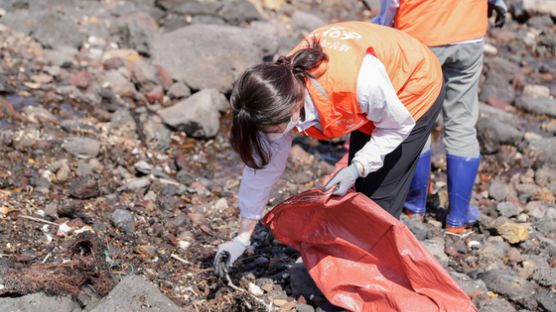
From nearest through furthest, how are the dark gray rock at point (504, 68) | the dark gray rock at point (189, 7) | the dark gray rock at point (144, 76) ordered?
the dark gray rock at point (144, 76) < the dark gray rock at point (504, 68) < the dark gray rock at point (189, 7)

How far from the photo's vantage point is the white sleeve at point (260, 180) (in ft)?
7.27

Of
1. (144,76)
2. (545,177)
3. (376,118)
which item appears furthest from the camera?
(144,76)

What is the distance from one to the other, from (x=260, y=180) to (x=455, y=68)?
1.49 meters

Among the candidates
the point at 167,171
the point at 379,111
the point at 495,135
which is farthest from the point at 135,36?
the point at 379,111

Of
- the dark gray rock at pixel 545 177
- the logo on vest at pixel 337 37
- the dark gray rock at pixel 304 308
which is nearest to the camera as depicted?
the logo on vest at pixel 337 37

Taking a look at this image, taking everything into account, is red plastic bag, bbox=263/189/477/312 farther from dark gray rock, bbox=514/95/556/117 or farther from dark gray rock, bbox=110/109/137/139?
dark gray rock, bbox=514/95/556/117

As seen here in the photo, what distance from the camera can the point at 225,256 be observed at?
229 cm

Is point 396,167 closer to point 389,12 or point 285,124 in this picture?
point 285,124

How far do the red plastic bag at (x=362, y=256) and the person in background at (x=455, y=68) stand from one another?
1.02 metres

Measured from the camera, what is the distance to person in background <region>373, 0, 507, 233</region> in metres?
2.78

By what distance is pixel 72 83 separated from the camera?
455cm

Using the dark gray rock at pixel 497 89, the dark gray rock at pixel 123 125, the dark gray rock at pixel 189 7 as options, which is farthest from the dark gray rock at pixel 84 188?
the dark gray rock at pixel 497 89

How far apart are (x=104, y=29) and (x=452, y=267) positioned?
4.41 metres

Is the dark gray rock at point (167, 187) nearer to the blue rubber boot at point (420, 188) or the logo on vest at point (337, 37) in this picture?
the blue rubber boot at point (420, 188)
